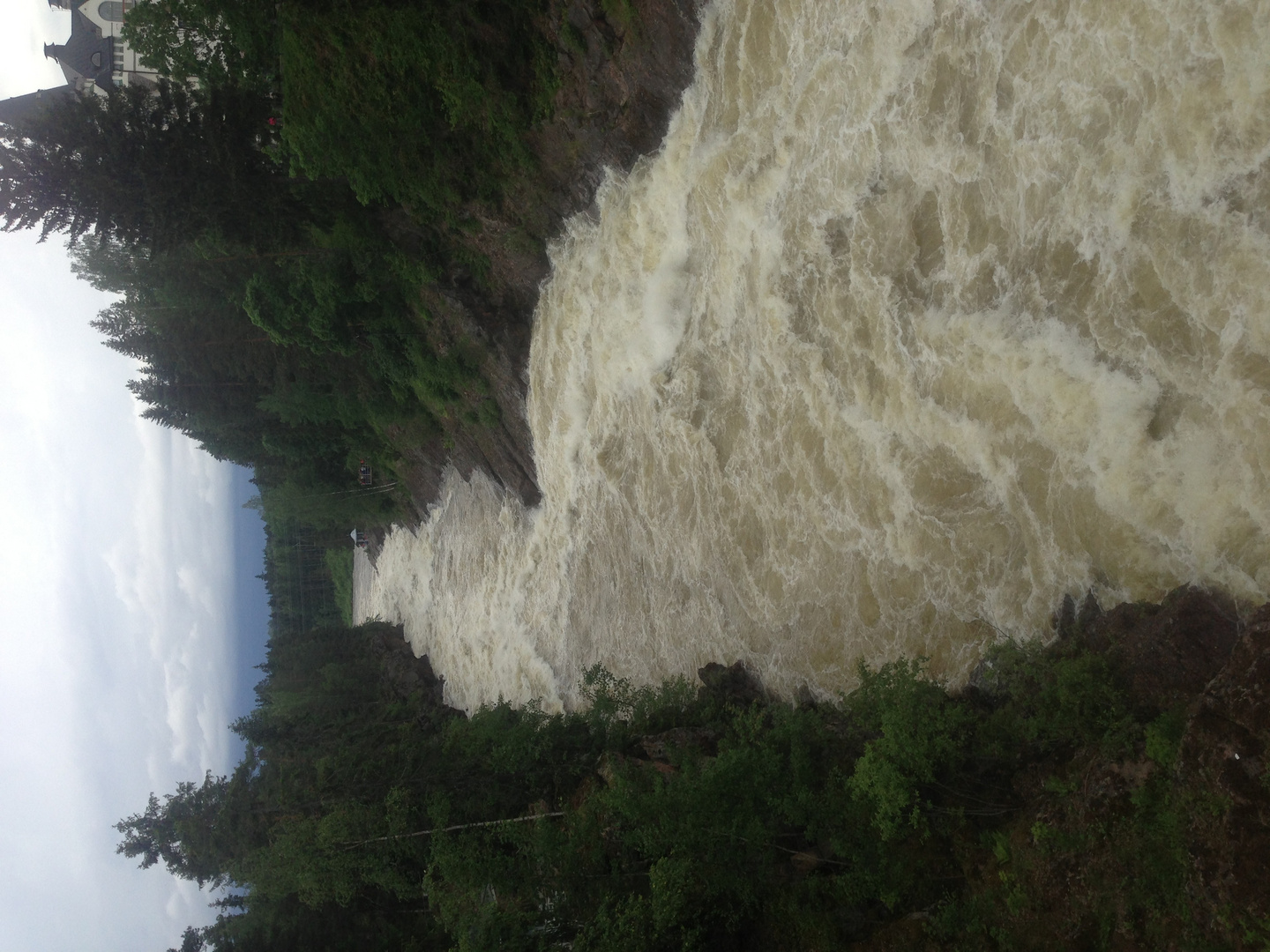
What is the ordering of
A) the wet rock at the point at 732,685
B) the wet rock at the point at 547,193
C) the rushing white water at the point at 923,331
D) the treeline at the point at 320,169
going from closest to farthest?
the rushing white water at the point at 923,331 < the wet rock at the point at 732,685 < the wet rock at the point at 547,193 < the treeline at the point at 320,169

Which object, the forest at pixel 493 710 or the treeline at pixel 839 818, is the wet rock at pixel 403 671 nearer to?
the forest at pixel 493 710

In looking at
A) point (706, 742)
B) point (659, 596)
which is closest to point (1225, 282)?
point (706, 742)

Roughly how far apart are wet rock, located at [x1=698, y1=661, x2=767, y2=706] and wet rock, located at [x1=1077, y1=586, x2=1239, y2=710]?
9.32 meters

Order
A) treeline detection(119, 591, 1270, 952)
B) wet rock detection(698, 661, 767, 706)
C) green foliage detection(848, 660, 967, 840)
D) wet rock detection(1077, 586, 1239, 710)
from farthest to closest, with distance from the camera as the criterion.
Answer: wet rock detection(698, 661, 767, 706), green foliage detection(848, 660, 967, 840), wet rock detection(1077, 586, 1239, 710), treeline detection(119, 591, 1270, 952)

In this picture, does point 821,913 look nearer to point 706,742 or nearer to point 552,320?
point 706,742

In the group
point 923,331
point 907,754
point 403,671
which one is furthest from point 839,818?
point 403,671

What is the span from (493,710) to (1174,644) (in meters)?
20.8

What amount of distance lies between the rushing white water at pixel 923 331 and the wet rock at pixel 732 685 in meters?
0.46

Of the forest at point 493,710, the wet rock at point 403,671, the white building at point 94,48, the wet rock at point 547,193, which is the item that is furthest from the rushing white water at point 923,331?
the white building at point 94,48

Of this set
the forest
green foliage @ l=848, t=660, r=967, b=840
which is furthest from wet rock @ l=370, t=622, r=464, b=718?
green foliage @ l=848, t=660, r=967, b=840

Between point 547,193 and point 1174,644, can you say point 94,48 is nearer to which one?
point 547,193

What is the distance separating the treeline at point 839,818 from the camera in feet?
34.6

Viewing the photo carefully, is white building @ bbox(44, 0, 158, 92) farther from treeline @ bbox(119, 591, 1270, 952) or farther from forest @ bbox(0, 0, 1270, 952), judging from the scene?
treeline @ bbox(119, 591, 1270, 952)

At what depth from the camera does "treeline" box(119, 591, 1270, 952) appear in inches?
415
